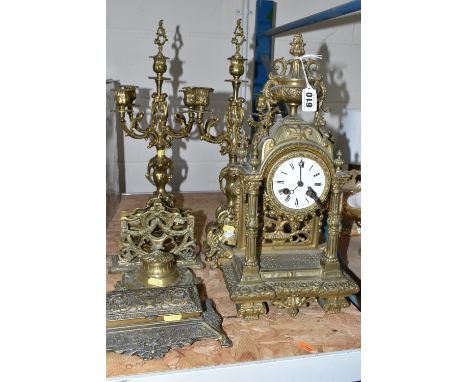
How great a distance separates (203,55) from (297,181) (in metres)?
1.16

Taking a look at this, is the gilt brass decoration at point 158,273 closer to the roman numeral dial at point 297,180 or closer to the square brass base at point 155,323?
the square brass base at point 155,323

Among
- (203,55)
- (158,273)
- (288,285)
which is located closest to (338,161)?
(288,285)

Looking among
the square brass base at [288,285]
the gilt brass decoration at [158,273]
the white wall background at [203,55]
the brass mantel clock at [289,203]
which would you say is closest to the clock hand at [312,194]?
the brass mantel clock at [289,203]

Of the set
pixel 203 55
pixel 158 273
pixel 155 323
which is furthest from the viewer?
pixel 203 55

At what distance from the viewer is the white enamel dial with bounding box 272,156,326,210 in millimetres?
970

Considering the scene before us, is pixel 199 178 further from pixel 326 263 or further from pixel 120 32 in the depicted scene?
pixel 326 263

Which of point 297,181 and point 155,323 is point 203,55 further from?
point 155,323

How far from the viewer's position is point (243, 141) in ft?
3.35

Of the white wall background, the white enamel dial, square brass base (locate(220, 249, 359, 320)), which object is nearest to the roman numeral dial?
the white enamel dial

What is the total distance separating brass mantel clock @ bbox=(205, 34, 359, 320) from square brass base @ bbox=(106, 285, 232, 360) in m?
0.09

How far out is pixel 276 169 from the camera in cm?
97

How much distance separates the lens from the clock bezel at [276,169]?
960mm

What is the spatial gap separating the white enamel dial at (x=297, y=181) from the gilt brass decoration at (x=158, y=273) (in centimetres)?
30
